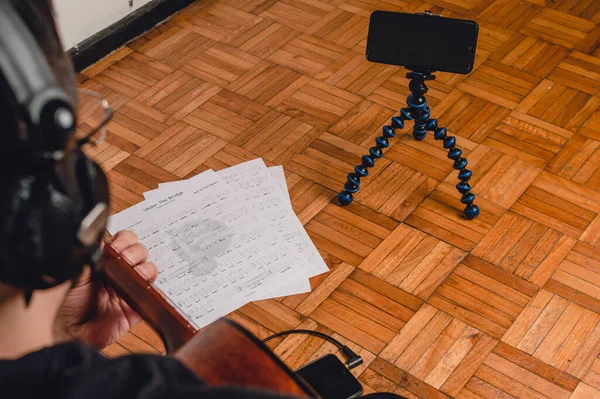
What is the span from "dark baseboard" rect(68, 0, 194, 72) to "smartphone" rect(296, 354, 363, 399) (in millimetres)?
1231

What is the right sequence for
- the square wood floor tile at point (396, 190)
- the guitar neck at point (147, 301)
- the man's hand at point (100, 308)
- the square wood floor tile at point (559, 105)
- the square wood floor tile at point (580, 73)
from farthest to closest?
1. the square wood floor tile at point (580, 73)
2. the square wood floor tile at point (559, 105)
3. the square wood floor tile at point (396, 190)
4. the man's hand at point (100, 308)
5. the guitar neck at point (147, 301)

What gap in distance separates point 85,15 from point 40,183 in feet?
5.90

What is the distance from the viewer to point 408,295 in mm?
1609

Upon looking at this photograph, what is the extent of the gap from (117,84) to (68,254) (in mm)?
1657

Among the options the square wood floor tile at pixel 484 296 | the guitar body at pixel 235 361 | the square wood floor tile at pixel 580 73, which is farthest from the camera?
the square wood floor tile at pixel 580 73

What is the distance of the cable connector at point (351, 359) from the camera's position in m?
1.46

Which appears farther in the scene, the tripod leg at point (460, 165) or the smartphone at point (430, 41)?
the tripod leg at point (460, 165)

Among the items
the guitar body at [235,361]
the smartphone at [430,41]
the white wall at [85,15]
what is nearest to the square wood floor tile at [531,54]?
the smartphone at [430,41]

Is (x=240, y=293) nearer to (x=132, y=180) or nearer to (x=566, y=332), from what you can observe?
(x=132, y=180)

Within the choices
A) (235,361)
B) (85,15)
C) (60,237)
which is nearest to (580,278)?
(235,361)

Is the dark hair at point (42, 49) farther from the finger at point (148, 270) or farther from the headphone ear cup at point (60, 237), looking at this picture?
the finger at point (148, 270)

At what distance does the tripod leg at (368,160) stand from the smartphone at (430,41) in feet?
0.48

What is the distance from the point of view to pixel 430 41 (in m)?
1.61

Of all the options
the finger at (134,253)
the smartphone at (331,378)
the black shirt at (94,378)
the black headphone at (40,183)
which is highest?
the black headphone at (40,183)
